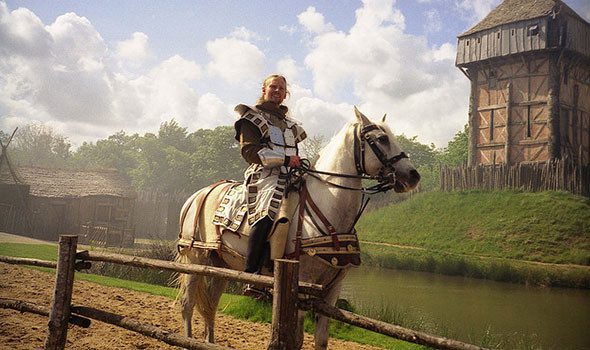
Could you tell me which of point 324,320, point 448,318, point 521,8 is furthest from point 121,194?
point 521,8

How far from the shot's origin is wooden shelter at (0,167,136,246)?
23172mm

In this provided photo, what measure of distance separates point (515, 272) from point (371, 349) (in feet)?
39.5

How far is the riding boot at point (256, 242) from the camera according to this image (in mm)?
3967

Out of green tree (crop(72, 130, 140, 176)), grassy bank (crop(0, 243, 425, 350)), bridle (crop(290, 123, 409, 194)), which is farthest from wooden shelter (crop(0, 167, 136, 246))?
green tree (crop(72, 130, 140, 176))

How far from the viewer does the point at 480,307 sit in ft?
39.7

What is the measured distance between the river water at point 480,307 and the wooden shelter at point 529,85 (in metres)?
15.2

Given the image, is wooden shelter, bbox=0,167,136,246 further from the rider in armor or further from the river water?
the rider in armor

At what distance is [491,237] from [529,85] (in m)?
13.3

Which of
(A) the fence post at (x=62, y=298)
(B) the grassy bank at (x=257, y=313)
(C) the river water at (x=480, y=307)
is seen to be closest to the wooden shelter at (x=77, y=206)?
(B) the grassy bank at (x=257, y=313)

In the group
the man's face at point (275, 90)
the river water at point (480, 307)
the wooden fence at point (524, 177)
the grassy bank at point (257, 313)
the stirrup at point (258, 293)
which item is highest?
the wooden fence at point (524, 177)

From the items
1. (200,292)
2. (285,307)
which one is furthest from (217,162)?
(285,307)

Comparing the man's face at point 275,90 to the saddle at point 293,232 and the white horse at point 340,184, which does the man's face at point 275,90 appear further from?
the saddle at point 293,232

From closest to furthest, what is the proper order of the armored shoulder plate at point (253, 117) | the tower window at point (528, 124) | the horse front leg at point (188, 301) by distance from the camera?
1. the armored shoulder plate at point (253, 117)
2. the horse front leg at point (188, 301)
3. the tower window at point (528, 124)

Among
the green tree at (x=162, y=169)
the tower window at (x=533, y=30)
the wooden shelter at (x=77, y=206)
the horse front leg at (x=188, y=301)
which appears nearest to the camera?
the horse front leg at (x=188, y=301)
